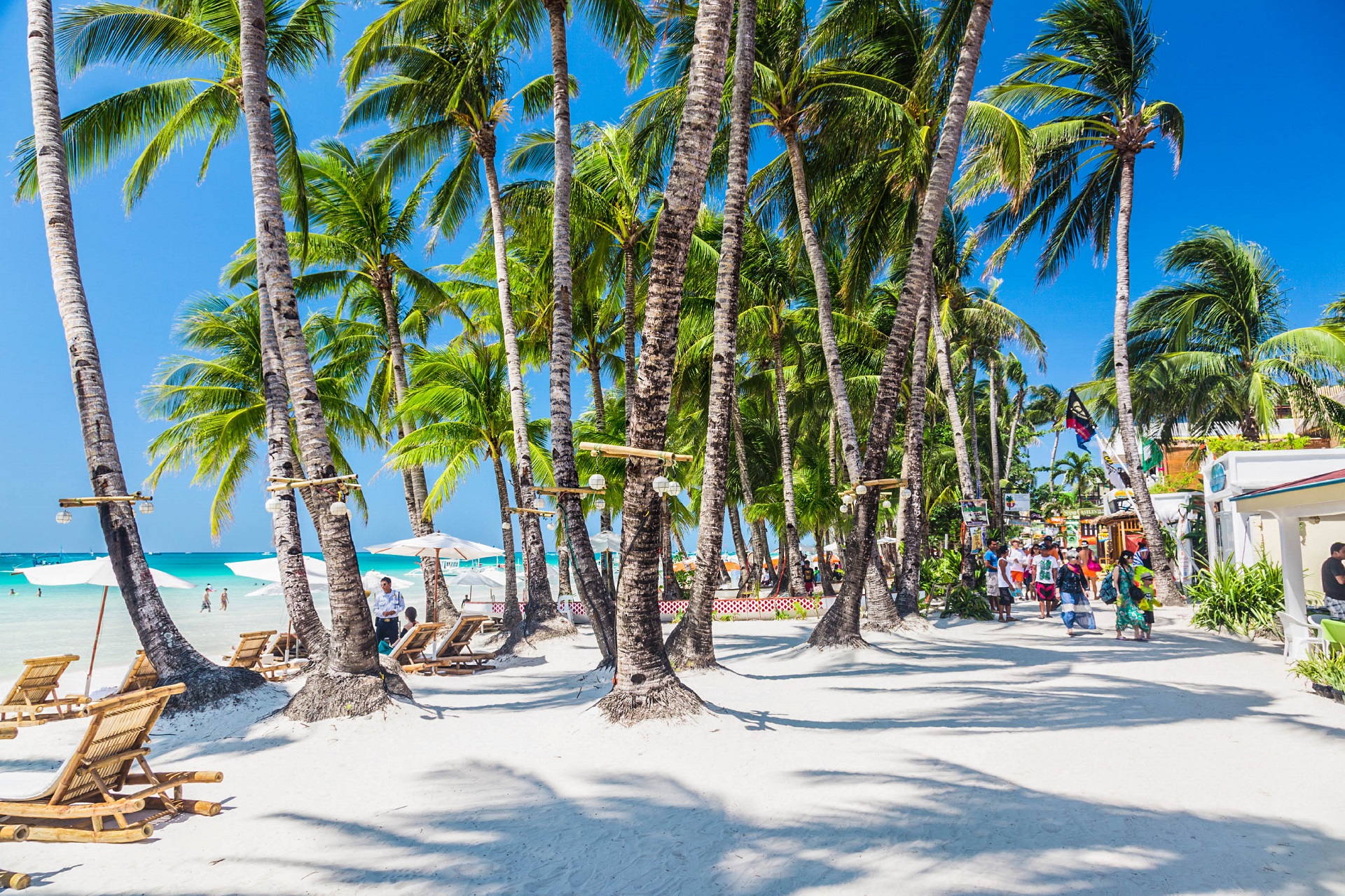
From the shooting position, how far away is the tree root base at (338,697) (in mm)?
7473

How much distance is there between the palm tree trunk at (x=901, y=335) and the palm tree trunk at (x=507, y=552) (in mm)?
6526

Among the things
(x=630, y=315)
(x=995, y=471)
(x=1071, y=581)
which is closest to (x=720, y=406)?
(x=630, y=315)

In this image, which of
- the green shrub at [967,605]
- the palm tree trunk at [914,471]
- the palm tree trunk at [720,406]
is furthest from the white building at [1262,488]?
the palm tree trunk at [720,406]

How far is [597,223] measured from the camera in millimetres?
16156

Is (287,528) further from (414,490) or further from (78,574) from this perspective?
(414,490)

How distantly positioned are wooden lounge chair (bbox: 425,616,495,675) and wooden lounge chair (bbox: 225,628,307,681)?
A: 6.99ft

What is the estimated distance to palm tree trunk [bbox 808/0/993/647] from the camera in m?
→ 11.0

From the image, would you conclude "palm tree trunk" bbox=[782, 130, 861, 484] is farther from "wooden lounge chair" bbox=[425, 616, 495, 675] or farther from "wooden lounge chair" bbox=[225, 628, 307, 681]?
"wooden lounge chair" bbox=[225, 628, 307, 681]

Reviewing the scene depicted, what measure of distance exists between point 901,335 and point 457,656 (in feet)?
26.9

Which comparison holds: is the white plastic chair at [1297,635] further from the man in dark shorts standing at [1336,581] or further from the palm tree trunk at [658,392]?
the palm tree trunk at [658,392]

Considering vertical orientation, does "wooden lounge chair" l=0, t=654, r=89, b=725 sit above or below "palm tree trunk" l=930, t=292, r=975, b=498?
below

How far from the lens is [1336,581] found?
29.0 feet

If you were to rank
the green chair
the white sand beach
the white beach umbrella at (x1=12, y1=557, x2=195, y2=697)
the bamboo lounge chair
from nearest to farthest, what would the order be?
the white sand beach, the bamboo lounge chair, the green chair, the white beach umbrella at (x1=12, y1=557, x2=195, y2=697)

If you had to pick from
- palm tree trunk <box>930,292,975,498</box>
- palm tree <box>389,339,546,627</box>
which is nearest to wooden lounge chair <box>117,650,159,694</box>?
palm tree <box>389,339,546,627</box>
